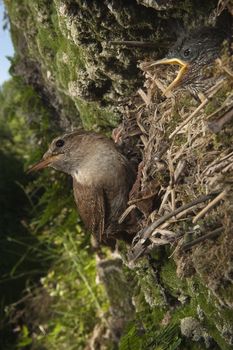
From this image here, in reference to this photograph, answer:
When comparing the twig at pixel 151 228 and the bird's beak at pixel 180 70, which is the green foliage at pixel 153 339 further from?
the bird's beak at pixel 180 70

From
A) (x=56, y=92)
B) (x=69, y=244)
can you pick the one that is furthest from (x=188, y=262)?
(x=69, y=244)

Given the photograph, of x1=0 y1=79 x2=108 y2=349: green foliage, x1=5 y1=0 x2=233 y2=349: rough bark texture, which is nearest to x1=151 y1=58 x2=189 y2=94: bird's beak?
x1=5 y1=0 x2=233 y2=349: rough bark texture

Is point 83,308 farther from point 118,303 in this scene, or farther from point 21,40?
point 21,40

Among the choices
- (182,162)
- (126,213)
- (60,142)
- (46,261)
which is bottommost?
(46,261)

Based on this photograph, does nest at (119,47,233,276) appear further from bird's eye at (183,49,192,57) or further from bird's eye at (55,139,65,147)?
bird's eye at (55,139,65,147)

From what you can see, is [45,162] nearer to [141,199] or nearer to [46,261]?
[141,199]

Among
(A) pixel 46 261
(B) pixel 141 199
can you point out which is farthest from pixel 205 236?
(A) pixel 46 261
